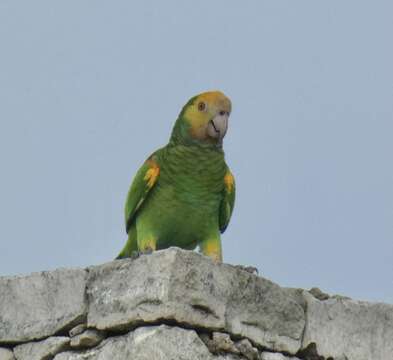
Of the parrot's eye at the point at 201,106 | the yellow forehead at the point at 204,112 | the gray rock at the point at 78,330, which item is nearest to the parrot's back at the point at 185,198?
the yellow forehead at the point at 204,112

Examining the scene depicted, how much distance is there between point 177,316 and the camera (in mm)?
5660

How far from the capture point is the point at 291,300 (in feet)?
20.6

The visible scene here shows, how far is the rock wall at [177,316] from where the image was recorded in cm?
570

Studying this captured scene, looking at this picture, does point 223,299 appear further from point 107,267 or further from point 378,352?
point 378,352

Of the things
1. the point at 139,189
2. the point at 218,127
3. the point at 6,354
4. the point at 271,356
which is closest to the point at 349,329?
the point at 271,356

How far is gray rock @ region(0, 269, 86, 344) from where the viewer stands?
20.0 feet

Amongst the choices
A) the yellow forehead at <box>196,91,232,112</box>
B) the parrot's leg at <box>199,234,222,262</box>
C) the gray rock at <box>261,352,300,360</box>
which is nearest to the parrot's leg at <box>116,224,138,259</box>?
the parrot's leg at <box>199,234,222,262</box>

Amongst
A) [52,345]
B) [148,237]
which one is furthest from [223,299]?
[148,237]

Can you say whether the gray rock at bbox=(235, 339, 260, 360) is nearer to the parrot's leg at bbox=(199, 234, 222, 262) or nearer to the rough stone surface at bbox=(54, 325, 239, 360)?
the rough stone surface at bbox=(54, 325, 239, 360)

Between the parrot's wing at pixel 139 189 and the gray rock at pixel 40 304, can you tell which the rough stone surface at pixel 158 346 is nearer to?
the gray rock at pixel 40 304

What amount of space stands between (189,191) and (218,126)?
51cm

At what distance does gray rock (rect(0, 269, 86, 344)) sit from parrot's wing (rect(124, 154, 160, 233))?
144 cm

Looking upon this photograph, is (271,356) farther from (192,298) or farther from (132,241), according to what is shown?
(132,241)

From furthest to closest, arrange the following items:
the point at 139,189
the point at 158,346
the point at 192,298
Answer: the point at 139,189 → the point at 192,298 → the point at 158,346
